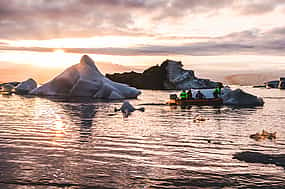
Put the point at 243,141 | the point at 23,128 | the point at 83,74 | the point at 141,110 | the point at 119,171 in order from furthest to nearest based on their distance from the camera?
the point at 83,74
the point at 141,110
the point at 23,128
the point at 243,141
the point at 119,171

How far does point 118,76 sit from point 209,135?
134962mm

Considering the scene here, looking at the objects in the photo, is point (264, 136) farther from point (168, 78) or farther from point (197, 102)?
point (168, 78)

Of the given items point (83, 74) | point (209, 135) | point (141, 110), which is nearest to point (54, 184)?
point (209, 135)

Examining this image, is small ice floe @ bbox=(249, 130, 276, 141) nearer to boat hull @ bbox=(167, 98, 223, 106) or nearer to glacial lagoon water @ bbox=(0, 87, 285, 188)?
glacial lagoon water @ bbox=(0, 87, 285, 188)

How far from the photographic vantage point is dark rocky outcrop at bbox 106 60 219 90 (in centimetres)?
13088

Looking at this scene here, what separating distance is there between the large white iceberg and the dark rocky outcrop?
210 ft

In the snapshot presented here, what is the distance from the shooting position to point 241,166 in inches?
484

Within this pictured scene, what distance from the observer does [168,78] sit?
442 ft

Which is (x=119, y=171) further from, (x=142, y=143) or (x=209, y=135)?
(x=209, y=135)

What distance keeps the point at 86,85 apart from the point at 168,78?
73.1 meters

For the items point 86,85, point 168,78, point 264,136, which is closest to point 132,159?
point 264,136

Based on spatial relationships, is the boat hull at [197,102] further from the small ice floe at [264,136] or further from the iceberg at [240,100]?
the small ice floe at [264,136]

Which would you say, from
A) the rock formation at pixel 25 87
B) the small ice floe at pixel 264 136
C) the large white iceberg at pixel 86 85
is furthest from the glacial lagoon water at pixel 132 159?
the rock formation at pixel 25 87

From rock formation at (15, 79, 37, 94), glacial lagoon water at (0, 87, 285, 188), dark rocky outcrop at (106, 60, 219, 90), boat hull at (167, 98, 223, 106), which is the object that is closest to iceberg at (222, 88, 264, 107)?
boat hull at (167, 98, 223, 106)
